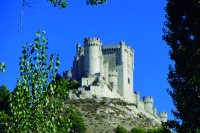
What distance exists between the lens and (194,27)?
1003 inches

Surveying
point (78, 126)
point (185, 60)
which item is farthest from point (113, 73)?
point (185, 60)

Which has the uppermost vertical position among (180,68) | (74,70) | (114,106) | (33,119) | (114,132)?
(74,70)

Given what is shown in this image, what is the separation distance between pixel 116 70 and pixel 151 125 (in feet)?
57.2

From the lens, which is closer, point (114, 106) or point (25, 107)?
point (25, 107)

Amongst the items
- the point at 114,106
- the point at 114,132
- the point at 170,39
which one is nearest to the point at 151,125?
the point at 114,106

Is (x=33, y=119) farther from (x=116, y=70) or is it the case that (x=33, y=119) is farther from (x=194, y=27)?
(x=116, y=70)

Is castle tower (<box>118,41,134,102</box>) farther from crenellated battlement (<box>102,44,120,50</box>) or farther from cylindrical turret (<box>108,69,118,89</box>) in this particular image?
cylindrical turret (<box>108,69,118,89</box>)

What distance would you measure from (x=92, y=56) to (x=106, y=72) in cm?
439

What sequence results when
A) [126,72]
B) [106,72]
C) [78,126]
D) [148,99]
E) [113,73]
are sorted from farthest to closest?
[148,99]
[126,72]
[113,73]
[106,72]
[78,126]

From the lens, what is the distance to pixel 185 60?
2559 cm

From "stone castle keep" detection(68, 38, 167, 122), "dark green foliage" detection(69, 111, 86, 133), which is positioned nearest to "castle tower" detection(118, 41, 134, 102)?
"stone castle keep" detection(68, 38, 167, 122)

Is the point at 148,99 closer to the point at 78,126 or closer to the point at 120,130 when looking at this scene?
the point at 120,130

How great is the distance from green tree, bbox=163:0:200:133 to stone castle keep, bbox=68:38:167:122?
78383mm

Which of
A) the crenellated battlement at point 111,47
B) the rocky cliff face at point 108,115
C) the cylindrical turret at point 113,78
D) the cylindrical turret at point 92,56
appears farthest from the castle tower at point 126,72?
the cylindrical turret at point 92,56
